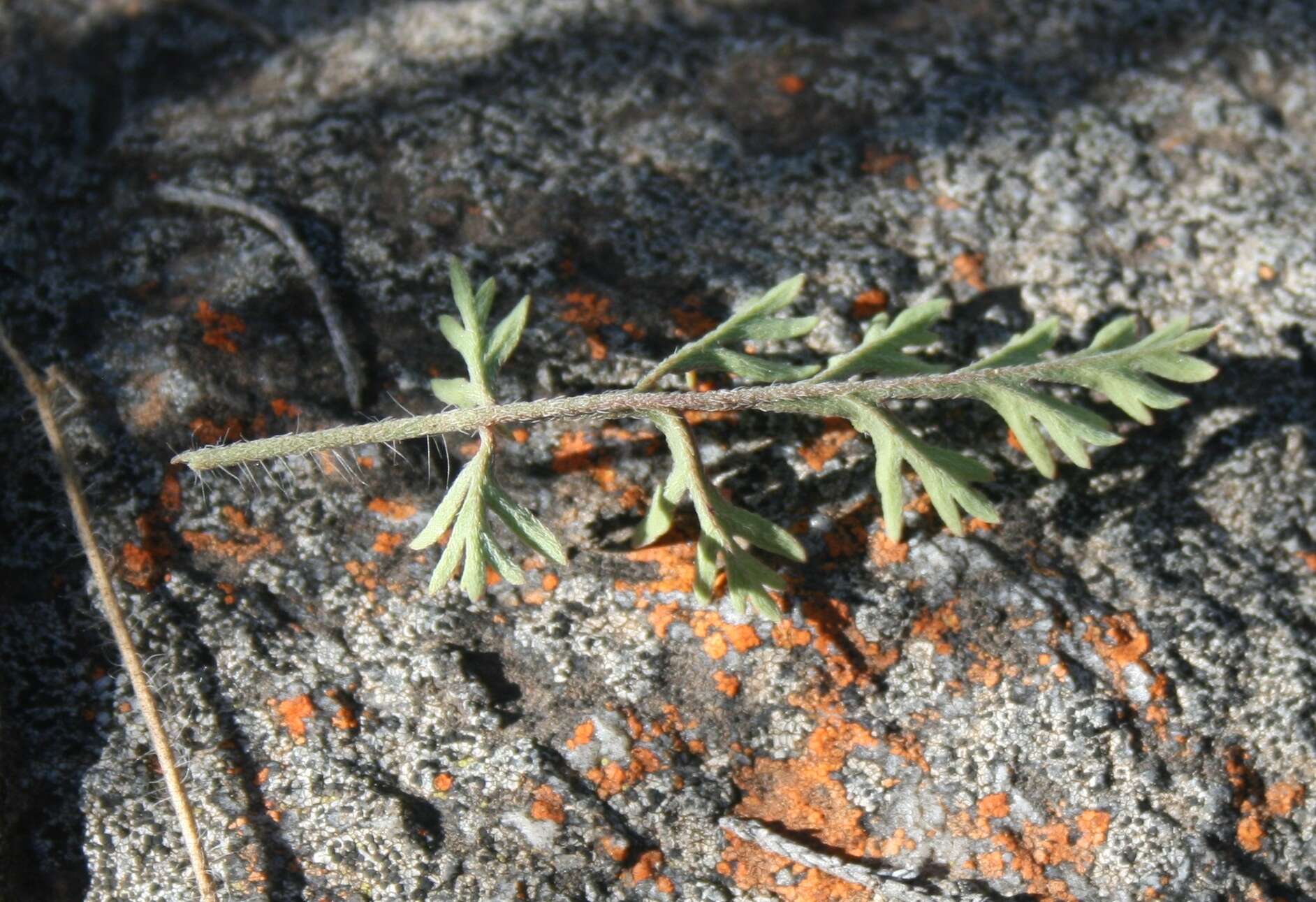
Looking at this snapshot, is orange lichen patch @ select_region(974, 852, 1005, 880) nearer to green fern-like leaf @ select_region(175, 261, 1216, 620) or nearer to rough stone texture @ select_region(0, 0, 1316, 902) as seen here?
rough stone texture @ select_region(0, 0, 1316, 902)

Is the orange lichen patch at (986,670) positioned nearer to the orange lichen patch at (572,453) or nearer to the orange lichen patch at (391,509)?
the orange lichen patch at (572,453)

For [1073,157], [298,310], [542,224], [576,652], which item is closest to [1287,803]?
[576,652]

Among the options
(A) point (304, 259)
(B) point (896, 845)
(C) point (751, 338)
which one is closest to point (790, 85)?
(C) point (751, 338)

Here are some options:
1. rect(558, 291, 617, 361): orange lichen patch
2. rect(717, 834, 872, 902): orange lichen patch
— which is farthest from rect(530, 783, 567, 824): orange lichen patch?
rect(558, 291, 617, 361): orange lichen patch

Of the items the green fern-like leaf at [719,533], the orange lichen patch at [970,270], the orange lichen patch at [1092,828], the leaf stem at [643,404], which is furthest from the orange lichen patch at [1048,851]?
the orange lichen patch at [970,270]

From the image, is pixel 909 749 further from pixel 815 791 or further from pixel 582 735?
pixel 582 735

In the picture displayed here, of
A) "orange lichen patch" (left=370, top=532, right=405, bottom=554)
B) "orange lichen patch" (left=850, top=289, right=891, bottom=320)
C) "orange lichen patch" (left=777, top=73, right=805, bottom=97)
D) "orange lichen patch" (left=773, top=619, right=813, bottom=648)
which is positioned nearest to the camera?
"orange lichen patch" (left=773, top=619, right=813, bottom=648)
